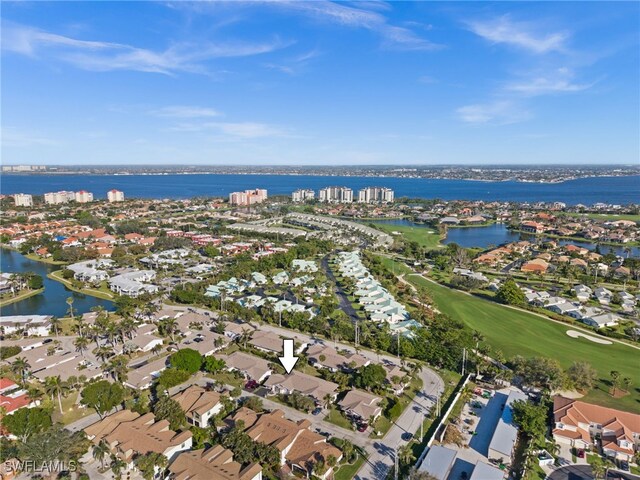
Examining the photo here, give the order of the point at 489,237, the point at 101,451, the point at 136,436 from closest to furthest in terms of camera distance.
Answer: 1. the point at 101,451
2. the point at 136,436
3. the point at 489,237

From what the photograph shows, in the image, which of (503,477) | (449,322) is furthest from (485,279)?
(503,477)

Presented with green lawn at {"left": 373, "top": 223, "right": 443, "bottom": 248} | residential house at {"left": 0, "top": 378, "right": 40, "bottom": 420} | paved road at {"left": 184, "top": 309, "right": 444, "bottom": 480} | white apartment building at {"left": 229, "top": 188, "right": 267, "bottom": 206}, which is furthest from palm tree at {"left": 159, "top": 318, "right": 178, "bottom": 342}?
white apartment building at {"left": 229, "top": 188, "right": 267, "bottom": 206}

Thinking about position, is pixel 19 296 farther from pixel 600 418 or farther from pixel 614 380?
pixel 614 380

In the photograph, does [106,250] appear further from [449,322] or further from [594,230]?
[594,230]

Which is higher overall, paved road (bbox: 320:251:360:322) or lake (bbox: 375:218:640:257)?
lake (bbox: 375:218:640:257)

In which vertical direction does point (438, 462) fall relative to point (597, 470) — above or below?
below

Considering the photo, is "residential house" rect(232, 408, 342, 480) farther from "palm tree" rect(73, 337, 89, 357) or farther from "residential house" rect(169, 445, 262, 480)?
"palm tree" rect(73, 337, 89, 357)

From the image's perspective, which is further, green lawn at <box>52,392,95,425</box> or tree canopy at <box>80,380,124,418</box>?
green lawn at <box>52,392,95,425</box>

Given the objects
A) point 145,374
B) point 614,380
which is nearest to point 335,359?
point 145,374

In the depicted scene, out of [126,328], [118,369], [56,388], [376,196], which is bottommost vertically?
[118,369]
